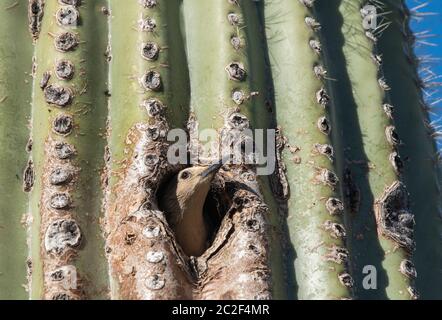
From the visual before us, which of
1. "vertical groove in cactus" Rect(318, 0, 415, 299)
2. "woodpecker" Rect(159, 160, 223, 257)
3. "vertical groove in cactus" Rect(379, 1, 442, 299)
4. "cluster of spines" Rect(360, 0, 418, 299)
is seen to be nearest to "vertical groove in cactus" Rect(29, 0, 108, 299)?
"woodpecker" Rect(159, 160, 223, 257)

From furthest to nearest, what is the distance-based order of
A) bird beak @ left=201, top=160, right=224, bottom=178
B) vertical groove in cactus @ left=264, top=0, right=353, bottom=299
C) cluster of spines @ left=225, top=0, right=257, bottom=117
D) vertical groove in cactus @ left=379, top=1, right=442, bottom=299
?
vertical groove in cactus @ left=379, top=1, right=442, bottom=299 < cluster of spines @ left=225, top=0, right=257, bottom=117 < vertical groove in cactus @ left=264, top=0, right=353, bottom=299 < bird beak @ left=201, top=160, right=224, bottom=178

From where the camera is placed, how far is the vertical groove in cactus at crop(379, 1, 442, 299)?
3928mm

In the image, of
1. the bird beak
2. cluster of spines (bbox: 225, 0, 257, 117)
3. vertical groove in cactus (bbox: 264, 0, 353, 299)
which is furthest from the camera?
cluster of spines (bbox: 225, 0, 257, 117)

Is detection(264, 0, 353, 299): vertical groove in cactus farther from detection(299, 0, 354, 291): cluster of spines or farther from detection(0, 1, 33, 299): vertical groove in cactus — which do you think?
detection(0, 1, 33, 299): vertical groove in cactus

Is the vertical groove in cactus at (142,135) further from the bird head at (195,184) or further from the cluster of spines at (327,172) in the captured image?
the cluster of spines at (327,172)

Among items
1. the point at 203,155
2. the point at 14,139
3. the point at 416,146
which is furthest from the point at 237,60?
the point at 416,146

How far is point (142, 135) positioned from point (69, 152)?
240mm

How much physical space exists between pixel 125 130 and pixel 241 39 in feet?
1.84

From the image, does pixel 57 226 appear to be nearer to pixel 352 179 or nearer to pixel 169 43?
pixel 169 43

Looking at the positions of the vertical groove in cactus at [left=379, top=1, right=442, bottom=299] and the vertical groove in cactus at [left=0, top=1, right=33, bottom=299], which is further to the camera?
the vertical groove in cactus at [left=379, top=1, right=442, bottom=299]

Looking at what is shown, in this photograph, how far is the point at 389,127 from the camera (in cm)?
383

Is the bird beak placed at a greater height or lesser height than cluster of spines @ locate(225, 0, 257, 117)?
lesser

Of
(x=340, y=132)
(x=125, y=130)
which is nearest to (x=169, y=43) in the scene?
(x=125, y=130)

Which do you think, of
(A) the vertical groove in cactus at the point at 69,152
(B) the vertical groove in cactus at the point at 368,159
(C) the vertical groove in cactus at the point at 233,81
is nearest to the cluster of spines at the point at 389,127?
(B) the vertical groove in cactus at the point at 368,159
